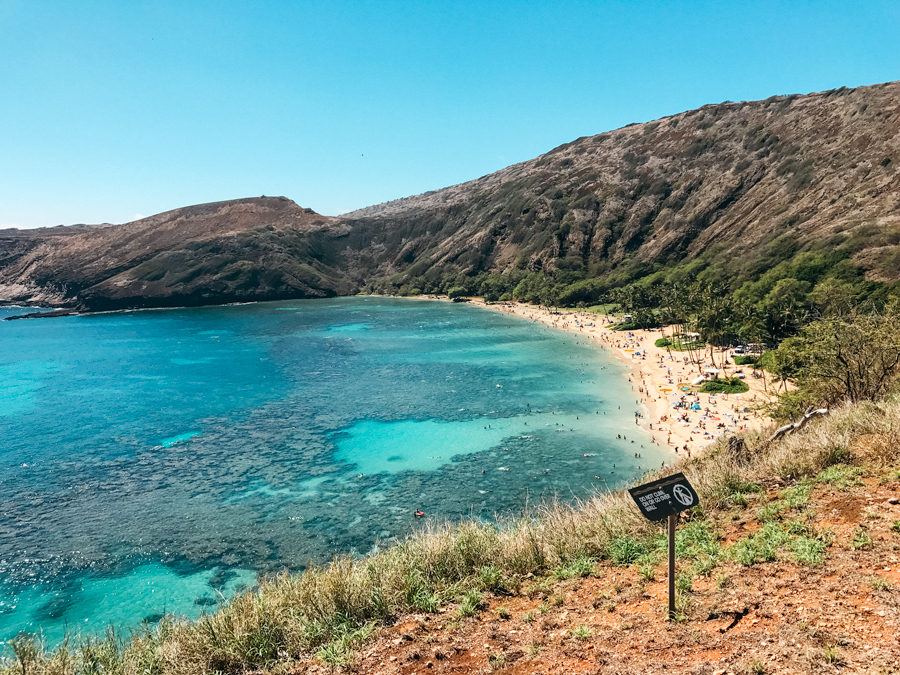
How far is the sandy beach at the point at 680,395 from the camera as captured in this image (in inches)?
1473

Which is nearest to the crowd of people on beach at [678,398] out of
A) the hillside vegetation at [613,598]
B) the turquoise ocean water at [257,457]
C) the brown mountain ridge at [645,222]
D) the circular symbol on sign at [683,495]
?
the turquoise ocean water at [257,457]

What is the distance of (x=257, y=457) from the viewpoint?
122 feet

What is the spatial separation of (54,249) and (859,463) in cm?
25459

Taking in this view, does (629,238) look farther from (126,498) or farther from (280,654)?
(280,654)

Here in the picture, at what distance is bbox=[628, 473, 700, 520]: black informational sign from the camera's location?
303 inches

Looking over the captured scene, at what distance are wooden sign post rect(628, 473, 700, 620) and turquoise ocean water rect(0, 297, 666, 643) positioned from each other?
39.5ft

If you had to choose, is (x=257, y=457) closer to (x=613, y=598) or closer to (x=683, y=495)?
(x=613, y=598)

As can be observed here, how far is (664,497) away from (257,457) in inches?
1392

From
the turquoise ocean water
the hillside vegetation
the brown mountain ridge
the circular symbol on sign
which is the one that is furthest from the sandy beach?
the brown mountain ridge

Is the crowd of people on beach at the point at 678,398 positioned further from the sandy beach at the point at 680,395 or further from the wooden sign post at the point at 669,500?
the wooden sign post at the point at 669,500

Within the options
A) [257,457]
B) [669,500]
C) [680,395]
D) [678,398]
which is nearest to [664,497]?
[669,500]

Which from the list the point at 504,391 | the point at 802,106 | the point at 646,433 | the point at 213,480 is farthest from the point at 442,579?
the point at 802,106

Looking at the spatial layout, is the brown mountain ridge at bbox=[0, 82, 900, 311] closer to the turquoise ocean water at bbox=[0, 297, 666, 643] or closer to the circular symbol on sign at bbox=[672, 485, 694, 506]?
the turquoise ocean water at bbox=[0, 297, 666, 643]

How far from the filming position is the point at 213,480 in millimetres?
33406
